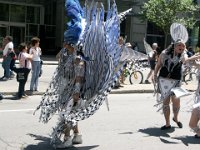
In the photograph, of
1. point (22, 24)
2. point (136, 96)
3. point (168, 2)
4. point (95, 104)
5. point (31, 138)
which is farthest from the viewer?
point (22, 24)

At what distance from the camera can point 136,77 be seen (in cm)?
1794

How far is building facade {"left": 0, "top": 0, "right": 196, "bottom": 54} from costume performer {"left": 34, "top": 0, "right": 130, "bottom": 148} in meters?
29.2

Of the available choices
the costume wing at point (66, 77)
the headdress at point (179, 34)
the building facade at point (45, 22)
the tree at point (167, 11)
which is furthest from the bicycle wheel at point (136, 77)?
the building facade at point (45, 22)

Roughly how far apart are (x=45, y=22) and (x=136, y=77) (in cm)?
2233

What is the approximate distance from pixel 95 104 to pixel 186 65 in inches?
100

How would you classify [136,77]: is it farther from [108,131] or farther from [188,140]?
[188,140]

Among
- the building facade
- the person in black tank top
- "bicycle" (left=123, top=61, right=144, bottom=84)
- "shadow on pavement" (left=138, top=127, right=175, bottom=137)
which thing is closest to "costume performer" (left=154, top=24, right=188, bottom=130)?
the person in black tank top

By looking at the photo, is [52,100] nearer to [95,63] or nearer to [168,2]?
[95,63]

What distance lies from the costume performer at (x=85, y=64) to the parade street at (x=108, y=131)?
65cm

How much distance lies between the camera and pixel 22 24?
37.2 m

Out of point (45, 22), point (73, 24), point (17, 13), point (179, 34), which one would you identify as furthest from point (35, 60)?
point (45, 22)

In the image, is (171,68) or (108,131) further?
(171,68)

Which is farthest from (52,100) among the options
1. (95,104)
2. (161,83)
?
(161,83)

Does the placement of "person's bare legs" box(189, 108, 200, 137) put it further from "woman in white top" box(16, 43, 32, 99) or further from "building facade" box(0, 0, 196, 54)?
"building facade" box(0, 0, 196, 54)
